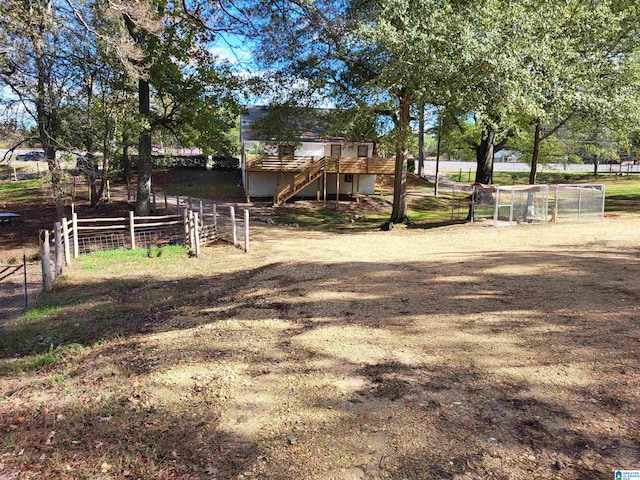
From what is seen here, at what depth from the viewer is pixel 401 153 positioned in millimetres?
22719

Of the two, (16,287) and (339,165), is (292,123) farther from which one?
(16,287)

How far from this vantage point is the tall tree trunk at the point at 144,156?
20312 millimetres

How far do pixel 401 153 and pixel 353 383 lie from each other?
756 inches

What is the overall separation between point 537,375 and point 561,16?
1697cm

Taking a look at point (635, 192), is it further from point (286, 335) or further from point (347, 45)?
point (286, 335)

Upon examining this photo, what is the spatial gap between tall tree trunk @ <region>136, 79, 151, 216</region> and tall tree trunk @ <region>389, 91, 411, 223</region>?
10.6 metres

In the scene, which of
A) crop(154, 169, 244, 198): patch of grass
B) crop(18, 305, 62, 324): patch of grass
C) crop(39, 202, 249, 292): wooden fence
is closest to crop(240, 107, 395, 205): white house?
crop(154, 169, 244, 198): patch of grass

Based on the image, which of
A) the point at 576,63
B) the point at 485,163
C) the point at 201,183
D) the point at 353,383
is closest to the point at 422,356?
the point at 353,383

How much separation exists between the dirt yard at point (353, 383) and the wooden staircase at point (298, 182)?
841 inches

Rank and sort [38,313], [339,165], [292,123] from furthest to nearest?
[339,165], [292,123], [38,313]

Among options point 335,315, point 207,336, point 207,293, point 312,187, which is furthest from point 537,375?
point 312,187

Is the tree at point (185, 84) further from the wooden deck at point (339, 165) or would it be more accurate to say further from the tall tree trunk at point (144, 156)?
the wooden deck at point (339, 165)

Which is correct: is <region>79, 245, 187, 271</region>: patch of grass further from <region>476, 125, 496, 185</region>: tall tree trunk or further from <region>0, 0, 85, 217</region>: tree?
<region>476, 125, 496, 185</region>: tall tree trunk

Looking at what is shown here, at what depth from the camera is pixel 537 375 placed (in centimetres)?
455
